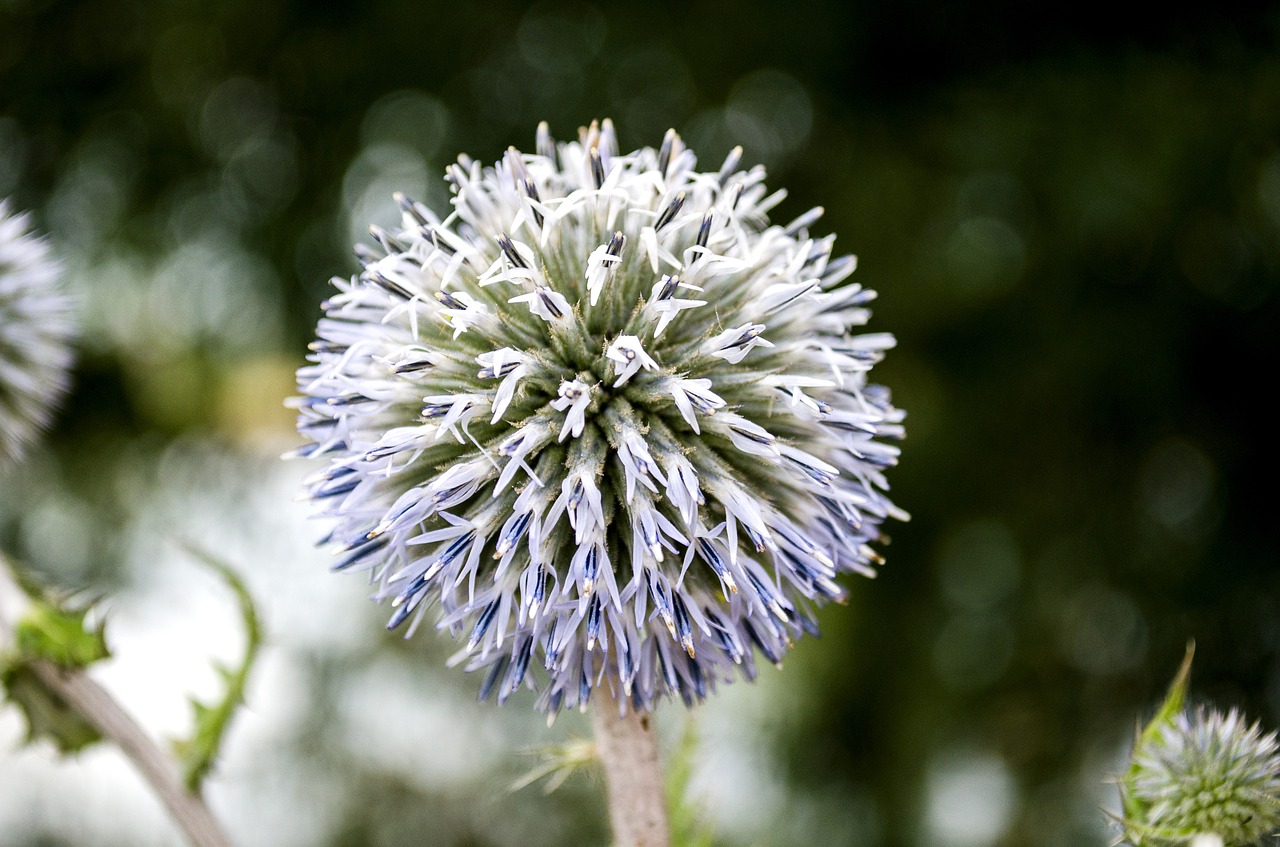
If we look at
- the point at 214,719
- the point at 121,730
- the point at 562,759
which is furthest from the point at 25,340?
the point at 562,759

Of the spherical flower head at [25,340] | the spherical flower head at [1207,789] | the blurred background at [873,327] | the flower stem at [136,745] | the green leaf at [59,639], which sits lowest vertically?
the flower stem at [136,745]

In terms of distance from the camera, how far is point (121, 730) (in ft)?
7.31

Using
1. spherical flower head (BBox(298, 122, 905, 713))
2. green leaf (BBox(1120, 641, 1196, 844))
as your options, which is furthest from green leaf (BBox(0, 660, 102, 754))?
green leaf (BBox(1120, 641, 1196, 844))

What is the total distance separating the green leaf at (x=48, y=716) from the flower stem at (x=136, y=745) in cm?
4

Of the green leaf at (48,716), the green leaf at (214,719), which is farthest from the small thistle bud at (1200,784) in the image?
the green leaf at (48,716)

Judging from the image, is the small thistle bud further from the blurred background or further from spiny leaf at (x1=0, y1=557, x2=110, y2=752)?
the blurred background

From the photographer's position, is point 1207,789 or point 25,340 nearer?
point 1207,789

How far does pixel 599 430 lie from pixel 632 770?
0.60 metres

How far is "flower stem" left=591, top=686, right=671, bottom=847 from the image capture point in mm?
1709

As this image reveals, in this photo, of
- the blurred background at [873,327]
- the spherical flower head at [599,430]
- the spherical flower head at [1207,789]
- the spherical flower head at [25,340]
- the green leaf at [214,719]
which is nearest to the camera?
the spherical flower head at [599,430]

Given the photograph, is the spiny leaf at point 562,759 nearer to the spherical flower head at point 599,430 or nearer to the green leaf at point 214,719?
the spherical flower head at point 599,430

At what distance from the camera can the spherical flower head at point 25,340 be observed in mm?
2891

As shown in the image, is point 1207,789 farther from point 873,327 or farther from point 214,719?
point 873,327

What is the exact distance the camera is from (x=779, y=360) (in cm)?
178
